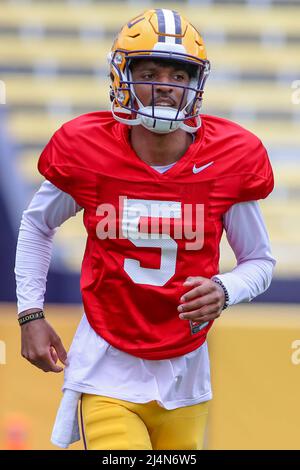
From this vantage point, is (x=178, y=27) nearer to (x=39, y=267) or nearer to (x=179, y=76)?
(x=179, y=76)

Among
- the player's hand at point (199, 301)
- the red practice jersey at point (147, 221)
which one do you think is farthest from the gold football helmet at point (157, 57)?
the player's hand at point (199, 301)

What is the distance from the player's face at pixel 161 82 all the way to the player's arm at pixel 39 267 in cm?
37

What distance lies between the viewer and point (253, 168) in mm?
2840

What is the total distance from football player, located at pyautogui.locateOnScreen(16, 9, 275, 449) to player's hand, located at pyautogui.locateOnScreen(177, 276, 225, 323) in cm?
6

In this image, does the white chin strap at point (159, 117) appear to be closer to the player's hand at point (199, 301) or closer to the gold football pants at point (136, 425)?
the player's hand at point (199, 301)

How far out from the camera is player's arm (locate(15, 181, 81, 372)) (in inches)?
Answer: 112

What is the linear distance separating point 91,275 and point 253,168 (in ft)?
1.71

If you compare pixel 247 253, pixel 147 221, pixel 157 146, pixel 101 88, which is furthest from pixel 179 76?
pixel 101 88

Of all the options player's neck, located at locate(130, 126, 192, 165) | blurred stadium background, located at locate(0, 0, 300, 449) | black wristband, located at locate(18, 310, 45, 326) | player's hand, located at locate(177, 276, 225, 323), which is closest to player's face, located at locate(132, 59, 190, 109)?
player's neck, located at locate(130, 126, 192, 165)

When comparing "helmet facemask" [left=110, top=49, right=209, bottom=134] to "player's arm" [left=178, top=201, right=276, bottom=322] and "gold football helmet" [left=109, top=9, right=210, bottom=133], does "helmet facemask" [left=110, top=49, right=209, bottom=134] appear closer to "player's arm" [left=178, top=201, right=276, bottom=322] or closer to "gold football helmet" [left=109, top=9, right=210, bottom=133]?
"gold football helmet" [left=109, top=9, right=210, bottom=133]

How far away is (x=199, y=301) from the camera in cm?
261

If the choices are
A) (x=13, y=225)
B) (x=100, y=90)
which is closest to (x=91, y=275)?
(x=13, y=225)
